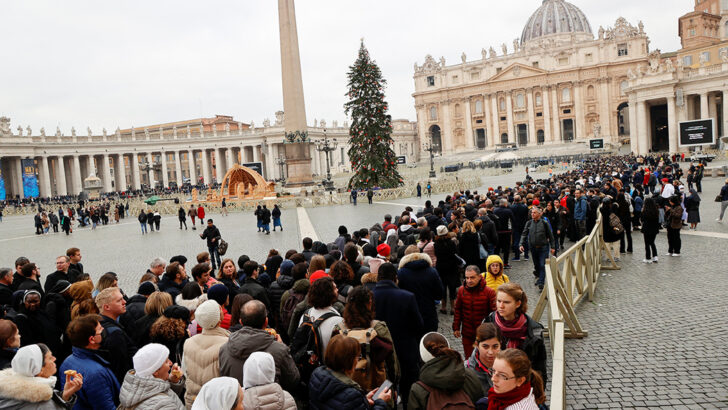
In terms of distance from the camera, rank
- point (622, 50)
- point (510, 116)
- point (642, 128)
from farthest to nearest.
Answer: point (510, 116)
point (622, 50)
point (642, 128)

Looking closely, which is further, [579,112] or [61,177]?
[579,112]

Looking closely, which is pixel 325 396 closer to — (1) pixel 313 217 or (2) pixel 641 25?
(1) pixel 313 217

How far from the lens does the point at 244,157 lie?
74375mm

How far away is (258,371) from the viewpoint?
11.2 ft

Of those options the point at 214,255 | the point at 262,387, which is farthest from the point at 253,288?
the point at 214,255

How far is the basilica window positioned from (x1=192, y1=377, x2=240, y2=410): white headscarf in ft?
287

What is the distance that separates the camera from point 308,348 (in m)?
4.47

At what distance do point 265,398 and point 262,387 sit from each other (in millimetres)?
72

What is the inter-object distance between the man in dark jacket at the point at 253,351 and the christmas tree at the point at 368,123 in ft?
108

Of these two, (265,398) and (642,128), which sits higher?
(642,128)

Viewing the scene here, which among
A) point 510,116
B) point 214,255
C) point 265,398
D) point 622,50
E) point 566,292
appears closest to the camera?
point 265,398

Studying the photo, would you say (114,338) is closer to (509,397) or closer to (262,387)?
(262,387)

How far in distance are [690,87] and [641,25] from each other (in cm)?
3846

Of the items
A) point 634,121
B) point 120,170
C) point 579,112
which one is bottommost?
point 120,170
